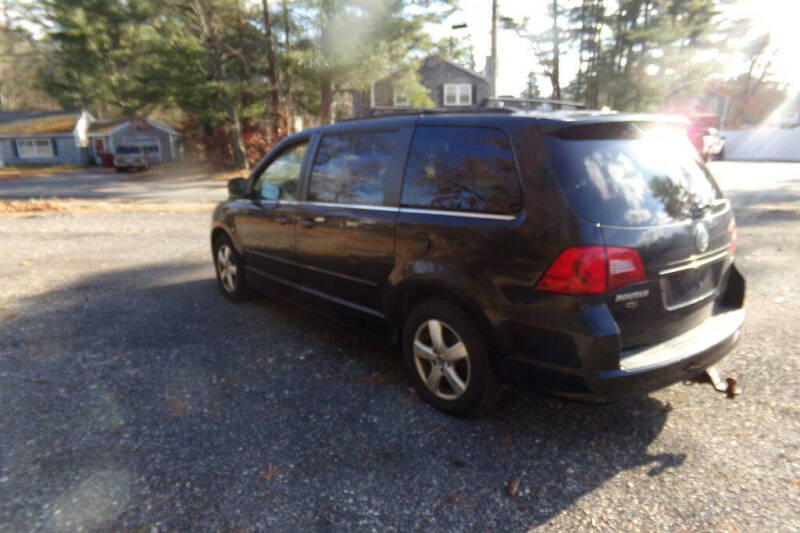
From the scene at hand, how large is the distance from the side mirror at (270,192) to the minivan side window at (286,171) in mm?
71

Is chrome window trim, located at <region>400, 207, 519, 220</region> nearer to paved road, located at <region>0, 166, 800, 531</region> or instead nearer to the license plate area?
the license plate area

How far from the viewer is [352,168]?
396 cm

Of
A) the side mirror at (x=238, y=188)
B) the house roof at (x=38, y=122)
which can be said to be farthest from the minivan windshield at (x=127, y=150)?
the side mirror at (x=238, y=188)

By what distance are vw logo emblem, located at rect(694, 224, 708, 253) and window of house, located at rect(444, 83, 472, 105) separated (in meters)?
41.9

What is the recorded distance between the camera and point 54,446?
3.03 meters

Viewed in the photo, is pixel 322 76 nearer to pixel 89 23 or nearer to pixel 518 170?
pixel 89 23

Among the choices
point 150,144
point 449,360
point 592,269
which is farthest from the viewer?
point 150,144

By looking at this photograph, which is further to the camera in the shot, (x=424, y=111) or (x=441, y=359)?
(x=424, y=111)

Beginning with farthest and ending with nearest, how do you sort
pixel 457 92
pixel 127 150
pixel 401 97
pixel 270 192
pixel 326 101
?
1. pixel 457 92
2. pixel 401 97
3. pixel 127 150
4. pixel 326 101
5. pixel 270 192

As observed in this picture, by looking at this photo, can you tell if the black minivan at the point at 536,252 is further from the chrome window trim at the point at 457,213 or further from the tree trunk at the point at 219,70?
the tree trunk at the point at 219,70

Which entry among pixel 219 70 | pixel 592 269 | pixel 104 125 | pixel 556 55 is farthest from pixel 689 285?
pixel 104 125

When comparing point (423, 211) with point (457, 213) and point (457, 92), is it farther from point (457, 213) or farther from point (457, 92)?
point (457, 92)

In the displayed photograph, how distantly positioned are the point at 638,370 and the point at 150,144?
46448 mm

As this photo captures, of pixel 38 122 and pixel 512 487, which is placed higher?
pixel 38 122
